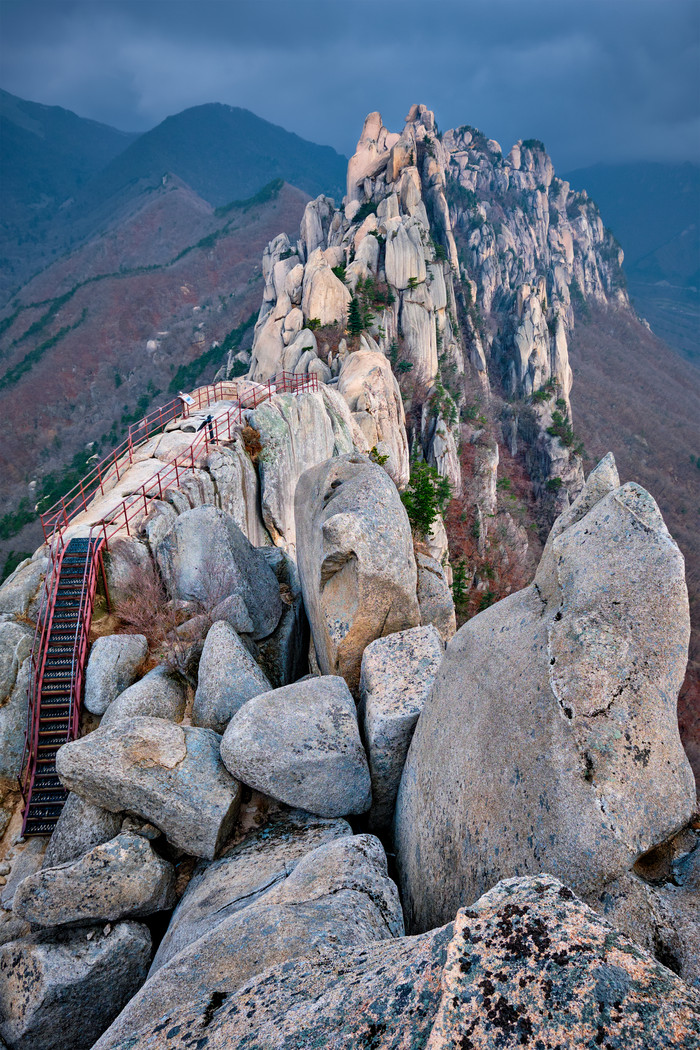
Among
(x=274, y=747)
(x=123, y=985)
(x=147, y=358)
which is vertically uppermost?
(x=147, y=358)

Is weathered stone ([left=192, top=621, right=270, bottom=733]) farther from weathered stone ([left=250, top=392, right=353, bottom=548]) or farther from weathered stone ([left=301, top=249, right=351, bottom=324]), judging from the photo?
weathered stone ([left=301, top=249, right=351, bottom=324])

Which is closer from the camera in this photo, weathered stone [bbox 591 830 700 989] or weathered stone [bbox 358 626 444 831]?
weathered stone [bbox 591 830 700 989]

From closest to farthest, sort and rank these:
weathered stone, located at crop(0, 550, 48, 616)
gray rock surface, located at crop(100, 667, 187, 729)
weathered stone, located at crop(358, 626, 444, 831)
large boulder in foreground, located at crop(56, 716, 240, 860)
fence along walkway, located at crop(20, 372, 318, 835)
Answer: large boulder in foreground, located at crop(56, 716, 240, 860) < weathered stone, located at crop(358, 626, 444, 831) < gray rock surface, located at crop(100, 667, 187, 729) < fence along walkway, located at crop(20, 372, 318, 835) < weathered stone, located at crop(0, 550, 48, 616)

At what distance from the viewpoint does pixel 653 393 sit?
13762cm

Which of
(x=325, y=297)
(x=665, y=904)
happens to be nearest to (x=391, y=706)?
(x=665, y=904)

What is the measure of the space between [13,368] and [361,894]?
131680 millimetres

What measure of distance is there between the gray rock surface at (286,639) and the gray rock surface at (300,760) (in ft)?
12.8

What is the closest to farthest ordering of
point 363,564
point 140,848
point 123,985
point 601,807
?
point 601,807 < point 123,985 < point 140,848 < point 363,564

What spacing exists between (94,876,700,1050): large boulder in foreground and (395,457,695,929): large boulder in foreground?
1.10m

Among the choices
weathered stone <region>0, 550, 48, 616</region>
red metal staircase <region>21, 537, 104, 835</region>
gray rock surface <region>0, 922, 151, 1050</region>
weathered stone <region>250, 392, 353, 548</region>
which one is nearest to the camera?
gray rock surface <region>0, 922, 151, 1050</region>

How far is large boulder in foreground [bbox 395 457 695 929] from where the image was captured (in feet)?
13.5

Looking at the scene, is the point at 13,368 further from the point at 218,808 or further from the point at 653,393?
the point at 653,393

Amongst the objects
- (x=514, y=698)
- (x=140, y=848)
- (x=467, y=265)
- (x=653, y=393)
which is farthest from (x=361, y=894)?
(x=653, y=393)

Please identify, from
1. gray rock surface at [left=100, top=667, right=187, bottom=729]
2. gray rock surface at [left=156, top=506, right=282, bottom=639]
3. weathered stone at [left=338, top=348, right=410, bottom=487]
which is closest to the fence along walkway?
gray rock surface at [left=100, top=667, right=187, bottom=729]
